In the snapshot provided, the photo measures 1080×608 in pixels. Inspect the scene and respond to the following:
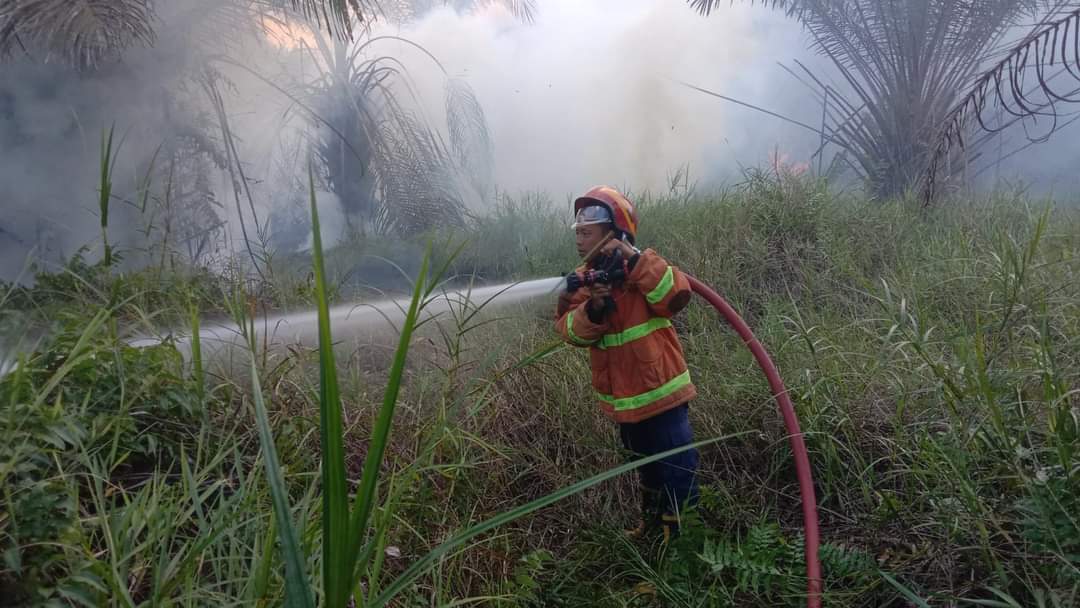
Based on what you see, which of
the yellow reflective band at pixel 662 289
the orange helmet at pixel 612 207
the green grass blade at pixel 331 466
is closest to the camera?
the green grass blade at pixel 331 466

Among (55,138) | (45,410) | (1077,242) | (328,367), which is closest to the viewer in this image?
(328,367)

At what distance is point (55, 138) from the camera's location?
4.32m

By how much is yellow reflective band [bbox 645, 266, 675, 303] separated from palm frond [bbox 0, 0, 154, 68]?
3.45 metres

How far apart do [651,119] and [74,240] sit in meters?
5.71

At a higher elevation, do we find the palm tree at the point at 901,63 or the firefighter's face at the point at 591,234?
the palm tree at the point at 901,63

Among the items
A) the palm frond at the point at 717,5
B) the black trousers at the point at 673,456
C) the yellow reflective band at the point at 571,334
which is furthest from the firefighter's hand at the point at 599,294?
the palm frond at the point at 717,5

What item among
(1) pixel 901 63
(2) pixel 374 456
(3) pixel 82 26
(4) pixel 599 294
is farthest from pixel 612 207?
(1) pixel 901 63

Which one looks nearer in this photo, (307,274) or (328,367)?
(328,367)

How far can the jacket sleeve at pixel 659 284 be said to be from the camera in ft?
7.36

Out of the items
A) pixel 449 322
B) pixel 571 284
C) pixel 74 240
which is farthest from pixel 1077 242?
pixel 74 240

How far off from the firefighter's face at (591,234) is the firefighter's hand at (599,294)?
0.65ft

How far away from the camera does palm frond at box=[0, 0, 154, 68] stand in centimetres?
379

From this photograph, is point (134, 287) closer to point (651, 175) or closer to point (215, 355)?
point (215, 355)

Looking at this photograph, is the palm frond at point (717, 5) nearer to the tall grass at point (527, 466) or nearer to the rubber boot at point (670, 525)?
the tall grass at point (527, 466)
